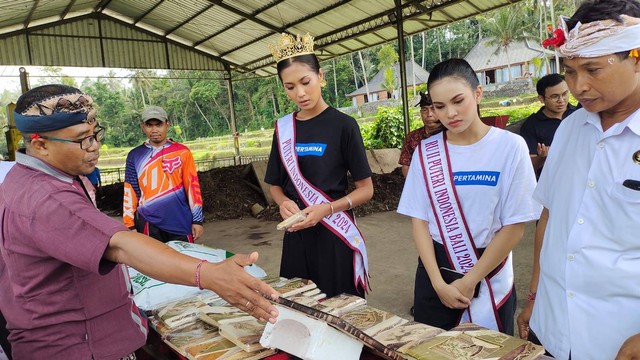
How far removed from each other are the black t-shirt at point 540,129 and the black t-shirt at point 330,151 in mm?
1900

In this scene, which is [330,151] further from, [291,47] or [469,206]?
[469,206]

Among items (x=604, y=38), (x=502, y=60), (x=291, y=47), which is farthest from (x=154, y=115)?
(x=502, y=60)

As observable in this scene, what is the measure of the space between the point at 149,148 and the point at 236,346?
227 centimetres

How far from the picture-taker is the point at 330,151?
88.2 inches

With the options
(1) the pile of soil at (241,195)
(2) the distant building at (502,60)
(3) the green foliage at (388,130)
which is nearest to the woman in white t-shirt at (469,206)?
(1) the pile of soil at (241,195)

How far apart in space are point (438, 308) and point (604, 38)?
47.6 inches

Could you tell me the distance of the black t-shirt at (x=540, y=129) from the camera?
343 centimetres

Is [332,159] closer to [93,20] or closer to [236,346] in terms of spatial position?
[236,346]

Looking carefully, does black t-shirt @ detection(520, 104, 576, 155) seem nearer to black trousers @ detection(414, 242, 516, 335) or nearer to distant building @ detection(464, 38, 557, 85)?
black trousers @ detection(414, 242, 516, 335)

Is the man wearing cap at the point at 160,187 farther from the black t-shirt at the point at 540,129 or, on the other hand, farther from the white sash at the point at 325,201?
the black t-shirt at the point at 540,129

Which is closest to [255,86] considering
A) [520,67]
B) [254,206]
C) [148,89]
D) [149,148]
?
[148,89]

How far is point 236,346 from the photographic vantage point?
138cm

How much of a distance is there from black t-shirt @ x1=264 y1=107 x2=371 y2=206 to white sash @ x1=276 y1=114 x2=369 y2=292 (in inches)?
1.2

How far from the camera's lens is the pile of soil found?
8531 millimetres
